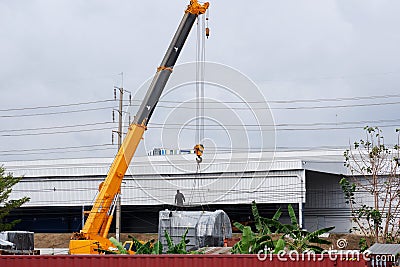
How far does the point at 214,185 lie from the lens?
2183 inches

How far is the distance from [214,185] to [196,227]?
18.3 metres

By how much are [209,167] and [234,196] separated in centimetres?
311

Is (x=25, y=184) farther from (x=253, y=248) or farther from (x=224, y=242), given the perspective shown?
(x=253, y=248)

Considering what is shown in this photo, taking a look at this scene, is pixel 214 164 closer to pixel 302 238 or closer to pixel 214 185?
pixel 214 185

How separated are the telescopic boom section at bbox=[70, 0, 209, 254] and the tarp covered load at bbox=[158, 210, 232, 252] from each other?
531 centimetres

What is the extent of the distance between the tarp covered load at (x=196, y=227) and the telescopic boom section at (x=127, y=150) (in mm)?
5309

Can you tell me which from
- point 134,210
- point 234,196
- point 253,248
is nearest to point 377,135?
point 253,248

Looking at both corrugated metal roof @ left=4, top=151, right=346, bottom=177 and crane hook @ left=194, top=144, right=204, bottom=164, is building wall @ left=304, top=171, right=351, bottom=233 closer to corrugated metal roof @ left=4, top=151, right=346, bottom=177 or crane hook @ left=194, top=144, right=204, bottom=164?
corrugated metal roof @ left=4, top=151, right=346, bottom=177

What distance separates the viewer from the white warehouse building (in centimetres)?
5388

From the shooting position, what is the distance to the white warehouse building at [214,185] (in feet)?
177

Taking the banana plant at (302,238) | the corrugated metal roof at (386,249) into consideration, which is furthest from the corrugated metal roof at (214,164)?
the corrugated metal roof at (386,249)

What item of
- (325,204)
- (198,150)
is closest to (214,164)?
(325,204)

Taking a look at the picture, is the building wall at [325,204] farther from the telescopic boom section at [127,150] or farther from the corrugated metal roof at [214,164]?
the telescopic boom section at [127,150]

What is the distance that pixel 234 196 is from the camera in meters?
54.9
